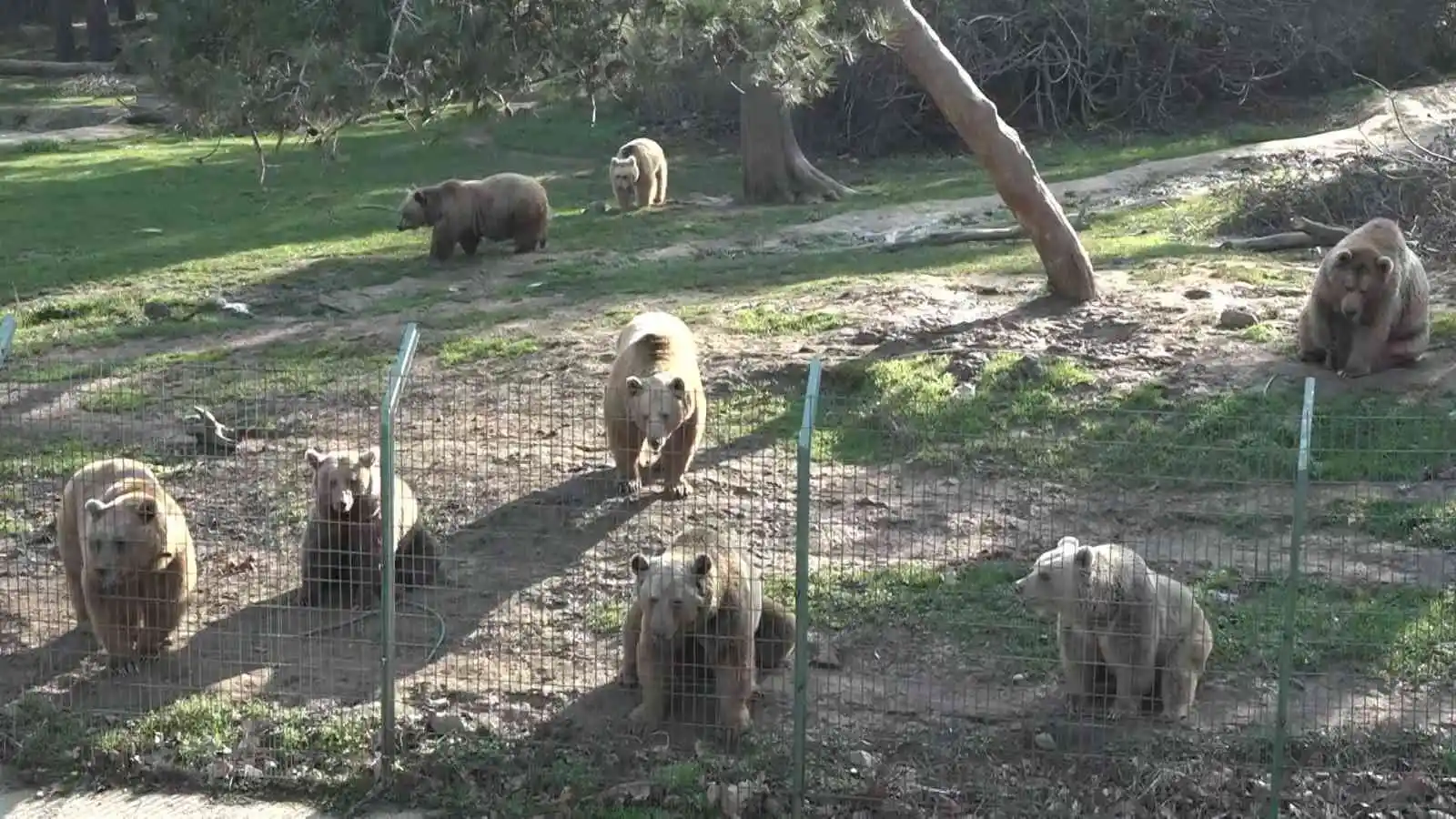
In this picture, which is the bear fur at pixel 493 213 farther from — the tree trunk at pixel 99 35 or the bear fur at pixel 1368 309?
the tree trunk at pixel 99 35

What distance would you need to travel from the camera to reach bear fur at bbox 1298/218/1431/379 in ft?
39.1

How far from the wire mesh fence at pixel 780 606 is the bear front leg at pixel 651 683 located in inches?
1.0

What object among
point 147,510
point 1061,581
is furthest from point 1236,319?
point 147,510

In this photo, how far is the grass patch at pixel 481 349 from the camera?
13344 millimetres

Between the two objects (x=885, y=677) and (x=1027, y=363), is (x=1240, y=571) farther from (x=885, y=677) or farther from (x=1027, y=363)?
(x=1027, y=363)

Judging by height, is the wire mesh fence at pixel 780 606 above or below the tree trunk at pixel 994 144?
below

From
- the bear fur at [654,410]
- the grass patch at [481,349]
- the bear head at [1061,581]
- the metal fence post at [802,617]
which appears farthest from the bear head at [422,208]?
the bear head at [1061,581]

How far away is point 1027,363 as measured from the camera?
40.6ft

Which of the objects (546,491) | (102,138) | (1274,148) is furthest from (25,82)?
(546,491)

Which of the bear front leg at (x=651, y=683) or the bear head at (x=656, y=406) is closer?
the bear front leg at (x=651, y=683)

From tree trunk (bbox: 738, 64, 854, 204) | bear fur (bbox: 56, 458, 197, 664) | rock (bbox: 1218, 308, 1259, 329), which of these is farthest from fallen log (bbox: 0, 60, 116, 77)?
Result: bear fur (bbox: 56, 458, 197, 664)

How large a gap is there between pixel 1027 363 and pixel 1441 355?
3182 millimetres

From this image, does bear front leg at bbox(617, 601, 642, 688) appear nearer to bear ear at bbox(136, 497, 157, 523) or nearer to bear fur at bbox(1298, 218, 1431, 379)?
bear ear at bbox(136, 497, 157, 523)

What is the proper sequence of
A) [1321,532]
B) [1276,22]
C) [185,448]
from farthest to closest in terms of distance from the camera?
[1276,22] < [185,448] < [1321,532]
